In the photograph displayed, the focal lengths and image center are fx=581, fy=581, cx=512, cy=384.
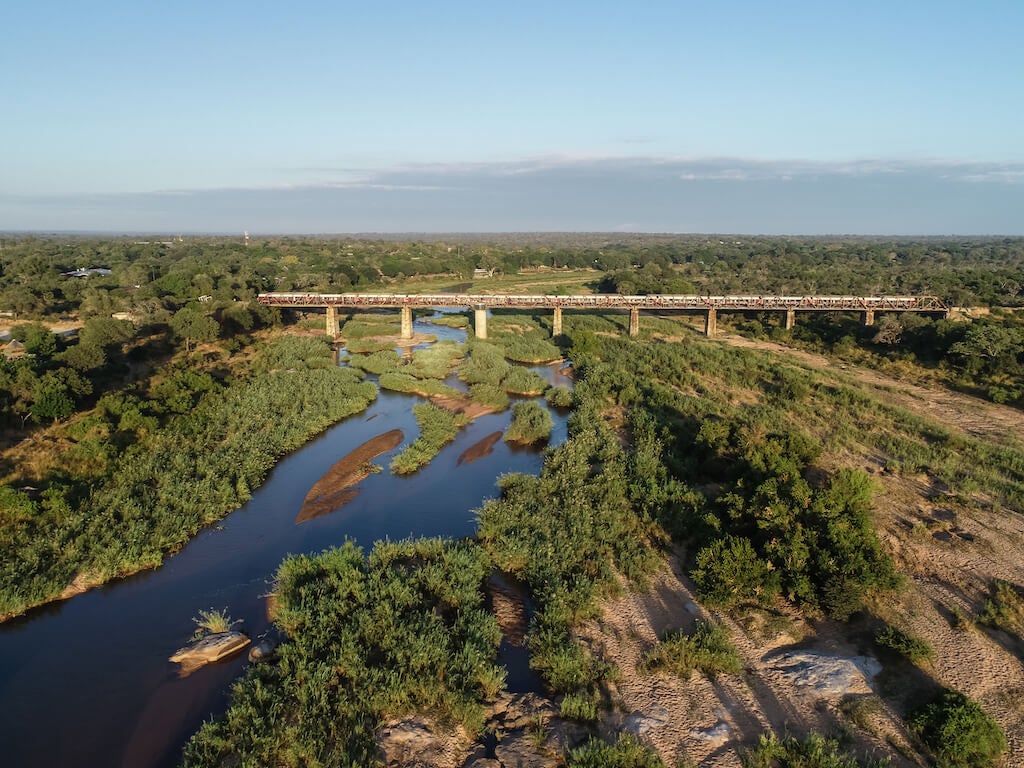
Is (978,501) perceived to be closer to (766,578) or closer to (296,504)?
(766,578)

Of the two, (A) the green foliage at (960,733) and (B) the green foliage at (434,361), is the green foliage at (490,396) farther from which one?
(A) the green foliage at (960,733)

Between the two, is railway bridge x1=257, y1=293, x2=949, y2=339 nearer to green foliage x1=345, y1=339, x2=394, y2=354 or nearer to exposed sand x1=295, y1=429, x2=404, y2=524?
green foliage x1=345, y1=339, x2=394, y2=354

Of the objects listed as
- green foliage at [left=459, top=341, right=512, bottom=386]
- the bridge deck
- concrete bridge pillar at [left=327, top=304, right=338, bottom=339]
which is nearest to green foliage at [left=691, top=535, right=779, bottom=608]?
green foliage at [left=459, top=341, right=512, bottom=386]

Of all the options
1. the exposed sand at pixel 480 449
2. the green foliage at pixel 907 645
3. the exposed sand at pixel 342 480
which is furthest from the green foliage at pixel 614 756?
the exposed sand at pixel 480 449

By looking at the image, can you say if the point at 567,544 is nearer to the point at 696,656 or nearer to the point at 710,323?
the point at 696,656

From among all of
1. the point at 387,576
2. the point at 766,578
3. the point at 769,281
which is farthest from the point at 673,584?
the point at 769,281

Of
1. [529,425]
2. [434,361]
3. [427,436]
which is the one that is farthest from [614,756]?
[434,361]

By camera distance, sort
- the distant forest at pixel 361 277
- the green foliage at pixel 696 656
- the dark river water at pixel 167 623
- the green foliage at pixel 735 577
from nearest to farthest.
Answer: the dark river water at pixel 167 623 < the green foliage at pixel 696 656 < the green foliage at pixel 735 577 < the distant forest at pixel 361 277
